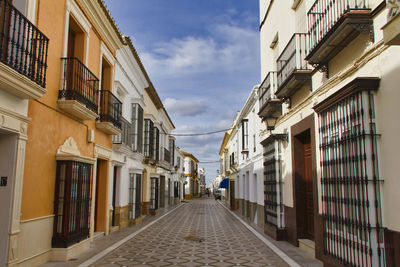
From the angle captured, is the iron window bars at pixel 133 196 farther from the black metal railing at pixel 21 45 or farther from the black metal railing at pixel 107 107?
the black metal railing at pixel 21 45

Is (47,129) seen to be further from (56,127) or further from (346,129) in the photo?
(346,129)

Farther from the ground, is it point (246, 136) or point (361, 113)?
point (246, 136)

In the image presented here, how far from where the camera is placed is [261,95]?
10555 millimetres

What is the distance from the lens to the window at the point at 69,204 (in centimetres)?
605

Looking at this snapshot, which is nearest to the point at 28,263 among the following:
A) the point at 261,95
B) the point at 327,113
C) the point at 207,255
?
the point at 207,255

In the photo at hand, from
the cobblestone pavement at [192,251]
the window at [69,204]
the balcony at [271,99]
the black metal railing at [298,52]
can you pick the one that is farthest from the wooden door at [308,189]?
the window at [69,204]

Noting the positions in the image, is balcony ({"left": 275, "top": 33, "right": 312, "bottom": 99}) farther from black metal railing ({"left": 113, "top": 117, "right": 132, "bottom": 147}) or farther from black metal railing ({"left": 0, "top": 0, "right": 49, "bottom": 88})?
black metal railing ({"left": 113, "top": 117, "right": 132, "bottom": 147})

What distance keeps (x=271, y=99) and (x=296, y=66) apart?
247 cm

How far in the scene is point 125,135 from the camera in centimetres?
1094

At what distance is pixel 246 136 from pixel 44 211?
37.9 ft

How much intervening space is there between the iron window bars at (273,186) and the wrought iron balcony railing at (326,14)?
3644 mm

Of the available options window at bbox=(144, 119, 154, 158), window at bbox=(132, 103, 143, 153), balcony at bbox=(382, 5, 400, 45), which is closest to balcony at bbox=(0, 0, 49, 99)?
balcony at bbox=(382, 5, 400, 45)

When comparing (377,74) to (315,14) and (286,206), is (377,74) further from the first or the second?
(286,206)

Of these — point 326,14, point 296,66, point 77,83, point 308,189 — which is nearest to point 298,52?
point 296,66
